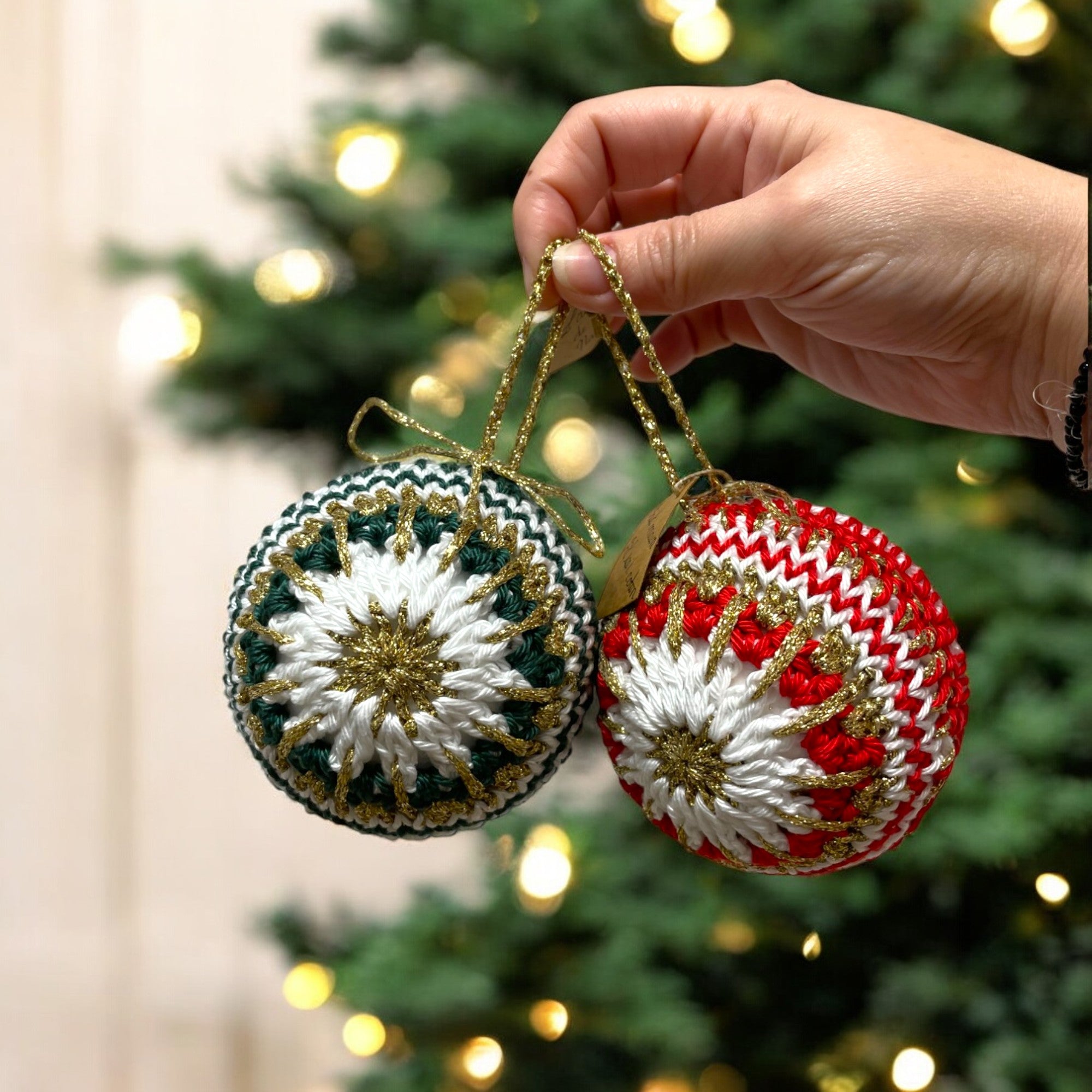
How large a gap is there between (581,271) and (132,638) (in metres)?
1.33

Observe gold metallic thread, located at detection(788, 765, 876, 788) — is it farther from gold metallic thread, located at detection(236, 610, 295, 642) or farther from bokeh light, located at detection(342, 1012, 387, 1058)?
bokeh light, located at detection(342, 1012, 387, 1058)

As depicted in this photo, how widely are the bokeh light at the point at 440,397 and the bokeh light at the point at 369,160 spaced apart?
0.21 metres

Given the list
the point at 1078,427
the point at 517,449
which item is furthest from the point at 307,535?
the point at 1078,427

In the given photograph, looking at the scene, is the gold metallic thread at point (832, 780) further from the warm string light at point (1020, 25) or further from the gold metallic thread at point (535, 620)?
the warm string light at point (1020, 25)

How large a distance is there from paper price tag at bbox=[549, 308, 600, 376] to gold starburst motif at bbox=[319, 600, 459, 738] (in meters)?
0.21

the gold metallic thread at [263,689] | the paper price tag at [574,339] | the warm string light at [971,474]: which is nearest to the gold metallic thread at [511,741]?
the gold metallic thread at [263,689]

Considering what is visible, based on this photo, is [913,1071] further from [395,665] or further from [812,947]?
[395,665]

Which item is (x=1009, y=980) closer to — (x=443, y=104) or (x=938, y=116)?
(x=938, y=116)

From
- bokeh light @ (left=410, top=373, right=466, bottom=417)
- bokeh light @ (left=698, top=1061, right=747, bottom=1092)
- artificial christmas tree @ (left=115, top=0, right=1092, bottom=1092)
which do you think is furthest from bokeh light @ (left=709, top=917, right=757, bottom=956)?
bokeh light @ (left=410, top=373, right=466, bottom=417)

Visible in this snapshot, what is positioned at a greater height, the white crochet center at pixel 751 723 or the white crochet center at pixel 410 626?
the white crochet center at pixel 410 626

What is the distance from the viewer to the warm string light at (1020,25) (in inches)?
42.9

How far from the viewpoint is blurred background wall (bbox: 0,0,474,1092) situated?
1728mm

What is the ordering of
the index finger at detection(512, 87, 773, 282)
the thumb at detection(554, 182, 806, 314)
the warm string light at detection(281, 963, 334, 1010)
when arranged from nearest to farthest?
the thumb at detection(554, 182, 806, 314) < the index finger at detection(512, 87, 773, 282) < the warm string light at detection(281, 963, 334, 1010)

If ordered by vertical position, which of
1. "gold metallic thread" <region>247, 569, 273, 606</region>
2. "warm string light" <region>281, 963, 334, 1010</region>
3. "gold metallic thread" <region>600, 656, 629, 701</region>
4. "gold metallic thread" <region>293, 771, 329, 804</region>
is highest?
"gold metallic thread" <region>247, 569, 273, 606</region>
